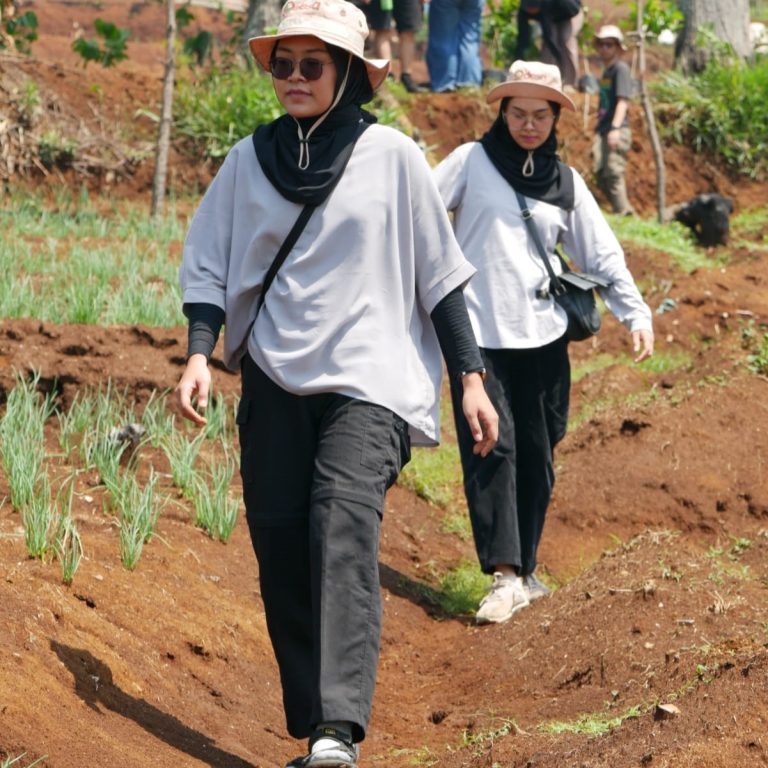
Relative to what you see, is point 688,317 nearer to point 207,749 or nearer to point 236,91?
point 236,91

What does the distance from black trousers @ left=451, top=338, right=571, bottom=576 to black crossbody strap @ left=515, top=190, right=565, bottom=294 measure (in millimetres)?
202

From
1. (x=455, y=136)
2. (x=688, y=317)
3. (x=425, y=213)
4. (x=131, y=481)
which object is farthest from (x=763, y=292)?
(x=425, y=213)

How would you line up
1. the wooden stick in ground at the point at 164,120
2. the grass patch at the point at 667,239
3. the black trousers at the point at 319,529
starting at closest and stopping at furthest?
the black trousers at the point at 319,529 → the wooden stick in ground at the point at 164,120 → the grass patch at the point at 667,239

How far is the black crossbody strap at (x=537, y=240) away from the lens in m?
5.71

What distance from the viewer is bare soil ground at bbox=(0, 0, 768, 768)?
3.72 meters

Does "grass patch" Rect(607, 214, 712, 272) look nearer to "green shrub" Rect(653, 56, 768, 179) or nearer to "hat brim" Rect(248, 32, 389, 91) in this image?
"green shrub" Rect(653, 56, 768, 179)

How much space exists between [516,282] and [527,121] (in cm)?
56

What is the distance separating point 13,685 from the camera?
146 inches

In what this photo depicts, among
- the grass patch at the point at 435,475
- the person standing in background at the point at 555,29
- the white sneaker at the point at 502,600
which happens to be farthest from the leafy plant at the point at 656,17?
the white sneaker at the point at 502,600

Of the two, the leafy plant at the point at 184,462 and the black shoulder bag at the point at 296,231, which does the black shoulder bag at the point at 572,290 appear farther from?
the black shoulder bag at the point at 296,231

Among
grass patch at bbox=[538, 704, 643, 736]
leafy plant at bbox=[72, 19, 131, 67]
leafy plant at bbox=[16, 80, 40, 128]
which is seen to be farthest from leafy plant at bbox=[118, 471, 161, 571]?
leafy plant at bbox=[72, 19, 131, 67]

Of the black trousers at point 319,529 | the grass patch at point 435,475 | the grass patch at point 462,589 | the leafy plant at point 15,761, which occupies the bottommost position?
the grass patch at point 462,589

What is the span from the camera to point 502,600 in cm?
572

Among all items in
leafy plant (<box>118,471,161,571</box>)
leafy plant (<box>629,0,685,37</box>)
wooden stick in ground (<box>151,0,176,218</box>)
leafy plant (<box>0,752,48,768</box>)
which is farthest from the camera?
leafy plant (<box>629,0,685,37</box>)
